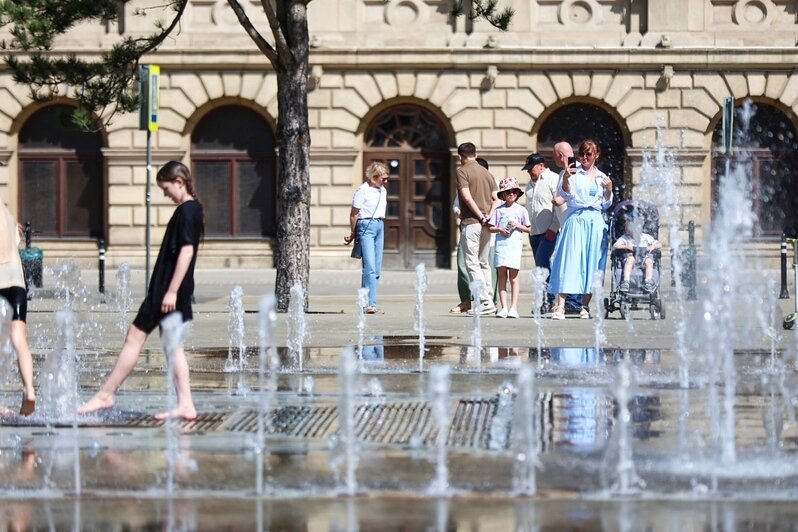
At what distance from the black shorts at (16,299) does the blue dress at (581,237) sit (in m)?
8.68

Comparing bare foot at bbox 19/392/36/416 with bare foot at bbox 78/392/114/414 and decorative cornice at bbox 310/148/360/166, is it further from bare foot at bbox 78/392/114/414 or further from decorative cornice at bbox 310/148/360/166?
decorative cornice at bbox 310/148/360/166

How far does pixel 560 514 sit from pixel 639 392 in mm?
4395

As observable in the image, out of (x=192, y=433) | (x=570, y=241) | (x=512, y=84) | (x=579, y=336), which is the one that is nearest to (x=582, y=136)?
(x=512, y=84)

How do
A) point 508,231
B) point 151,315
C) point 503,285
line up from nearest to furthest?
point 151,315
point 508,231
point 503,285

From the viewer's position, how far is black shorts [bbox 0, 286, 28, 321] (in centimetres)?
1094

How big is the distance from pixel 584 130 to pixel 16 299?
2262cm

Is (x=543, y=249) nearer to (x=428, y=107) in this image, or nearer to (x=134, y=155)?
(x=428, y=107)

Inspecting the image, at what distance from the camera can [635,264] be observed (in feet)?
64.5

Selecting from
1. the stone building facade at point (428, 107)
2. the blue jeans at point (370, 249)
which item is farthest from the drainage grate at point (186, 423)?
the stone building facade at point (428, 107)

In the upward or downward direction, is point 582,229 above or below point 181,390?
above

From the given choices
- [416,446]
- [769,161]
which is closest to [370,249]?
[416,446]

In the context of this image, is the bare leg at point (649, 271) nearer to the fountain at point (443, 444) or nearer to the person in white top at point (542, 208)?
the person in white top at point (542, 208)

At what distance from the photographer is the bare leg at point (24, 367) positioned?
10.8 m

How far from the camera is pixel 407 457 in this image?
8992mm
